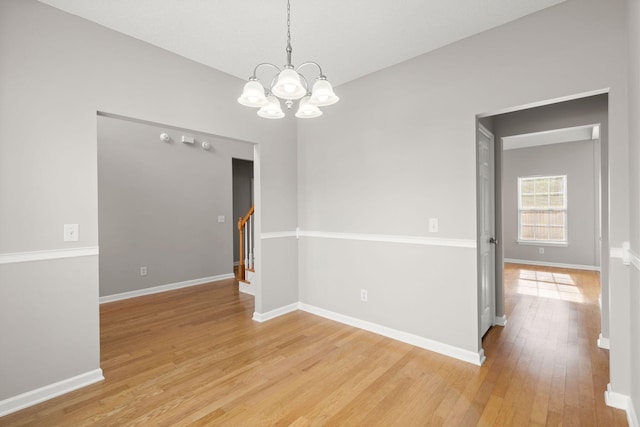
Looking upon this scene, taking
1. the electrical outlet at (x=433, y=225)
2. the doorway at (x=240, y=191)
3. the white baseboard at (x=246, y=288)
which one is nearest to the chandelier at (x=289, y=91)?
the electrical outlet at (x=433, y=225)

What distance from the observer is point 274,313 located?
3.77 m

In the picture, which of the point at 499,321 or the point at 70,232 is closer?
the point at 70,232

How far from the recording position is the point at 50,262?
2.20 m

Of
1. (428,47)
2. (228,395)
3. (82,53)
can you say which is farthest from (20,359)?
(428,47)

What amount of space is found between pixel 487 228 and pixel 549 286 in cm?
314

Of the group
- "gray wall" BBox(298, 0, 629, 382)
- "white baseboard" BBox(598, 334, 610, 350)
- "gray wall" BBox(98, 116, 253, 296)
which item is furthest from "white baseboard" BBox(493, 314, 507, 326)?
"gray wall" BBox(98, 116, 253, 296)

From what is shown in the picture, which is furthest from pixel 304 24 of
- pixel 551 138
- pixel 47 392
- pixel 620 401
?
pixel 551 138

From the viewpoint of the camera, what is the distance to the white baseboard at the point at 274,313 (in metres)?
3.63

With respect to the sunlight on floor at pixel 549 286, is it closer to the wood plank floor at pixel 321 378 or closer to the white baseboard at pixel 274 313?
the wood plank floor at pixel 321 378

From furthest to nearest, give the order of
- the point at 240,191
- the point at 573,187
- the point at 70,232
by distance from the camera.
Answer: the point at 240,191 → the point at 573,187 → the point at 70,232

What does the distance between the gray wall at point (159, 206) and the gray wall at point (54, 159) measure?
146cm

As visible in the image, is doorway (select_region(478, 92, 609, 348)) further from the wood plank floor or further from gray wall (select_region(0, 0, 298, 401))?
gray wall (select_region(0, 0, 298, 401))

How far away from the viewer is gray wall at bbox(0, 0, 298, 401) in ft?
6.72

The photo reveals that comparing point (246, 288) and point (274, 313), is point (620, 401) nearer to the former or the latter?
point (274, 313)
